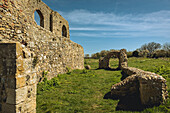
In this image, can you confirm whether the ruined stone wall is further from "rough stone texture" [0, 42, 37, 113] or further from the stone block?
the stone block

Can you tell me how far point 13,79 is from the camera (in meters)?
2.92

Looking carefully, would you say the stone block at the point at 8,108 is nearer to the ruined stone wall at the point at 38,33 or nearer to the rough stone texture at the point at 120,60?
the ruined stone wall at the point at 38,33

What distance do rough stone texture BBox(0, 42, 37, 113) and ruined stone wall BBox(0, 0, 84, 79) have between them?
0.81 metres

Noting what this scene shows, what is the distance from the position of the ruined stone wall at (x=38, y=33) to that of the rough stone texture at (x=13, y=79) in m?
0.81

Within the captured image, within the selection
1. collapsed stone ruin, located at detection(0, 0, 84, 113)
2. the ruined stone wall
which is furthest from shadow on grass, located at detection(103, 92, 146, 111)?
the ruined stone wall

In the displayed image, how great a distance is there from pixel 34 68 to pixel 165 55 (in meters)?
45.4

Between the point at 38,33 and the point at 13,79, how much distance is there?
5160 millimetres

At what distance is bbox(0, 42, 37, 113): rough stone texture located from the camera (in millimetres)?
2926

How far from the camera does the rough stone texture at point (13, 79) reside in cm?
293

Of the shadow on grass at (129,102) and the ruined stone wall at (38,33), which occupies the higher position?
the ruined stone wall at (38,33)

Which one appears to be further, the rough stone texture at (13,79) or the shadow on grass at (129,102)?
the shadow on grass at (129,102)

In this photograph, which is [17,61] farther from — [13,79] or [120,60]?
[120,60]

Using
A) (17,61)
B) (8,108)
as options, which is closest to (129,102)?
(8,108)

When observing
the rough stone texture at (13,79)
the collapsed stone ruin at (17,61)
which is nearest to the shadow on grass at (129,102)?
the collapsed stone ruin at (17,61)
